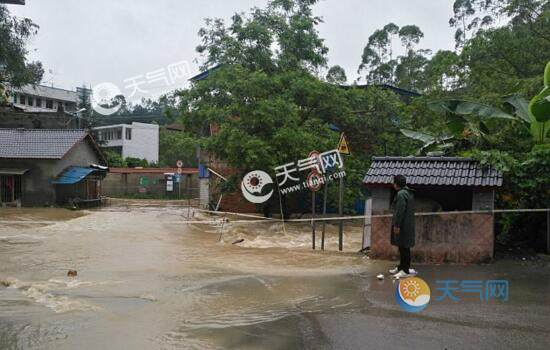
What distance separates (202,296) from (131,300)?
1.00 metres

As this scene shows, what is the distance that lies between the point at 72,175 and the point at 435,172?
25836 mm

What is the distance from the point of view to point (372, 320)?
582 cm

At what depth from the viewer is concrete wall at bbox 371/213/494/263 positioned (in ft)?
30.8

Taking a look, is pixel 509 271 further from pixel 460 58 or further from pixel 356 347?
pixel 460 58

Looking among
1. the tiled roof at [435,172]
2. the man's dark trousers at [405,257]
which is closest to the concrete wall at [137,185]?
the tiled roof at [435,172]

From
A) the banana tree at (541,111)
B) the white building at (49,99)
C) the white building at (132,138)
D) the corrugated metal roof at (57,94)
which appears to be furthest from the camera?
the corrugated metal roof at (57,94)

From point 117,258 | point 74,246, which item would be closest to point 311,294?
point 117,258

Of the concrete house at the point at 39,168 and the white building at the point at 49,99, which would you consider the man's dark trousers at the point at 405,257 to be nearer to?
the concrete house at the point at 39,168

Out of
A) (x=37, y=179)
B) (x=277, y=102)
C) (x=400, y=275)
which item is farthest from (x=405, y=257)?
(x=37, y=179)

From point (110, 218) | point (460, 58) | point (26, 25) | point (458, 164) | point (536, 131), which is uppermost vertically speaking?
point (26, 25)

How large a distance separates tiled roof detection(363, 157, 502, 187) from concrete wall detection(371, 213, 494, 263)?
0.66 meters

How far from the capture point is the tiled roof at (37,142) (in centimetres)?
2958

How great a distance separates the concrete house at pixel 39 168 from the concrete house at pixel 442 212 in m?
24.0

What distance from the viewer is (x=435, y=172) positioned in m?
9.91
